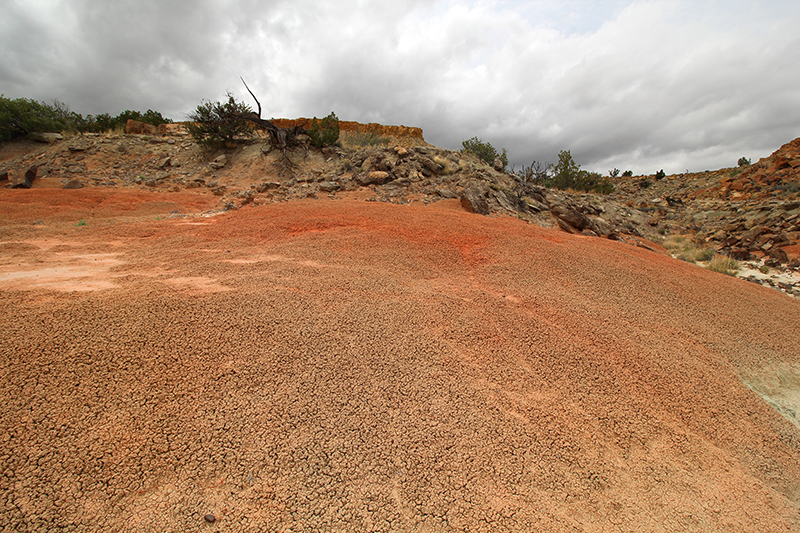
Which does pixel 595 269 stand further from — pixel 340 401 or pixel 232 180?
pixel 232 180

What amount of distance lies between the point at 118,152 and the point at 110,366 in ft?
64.7

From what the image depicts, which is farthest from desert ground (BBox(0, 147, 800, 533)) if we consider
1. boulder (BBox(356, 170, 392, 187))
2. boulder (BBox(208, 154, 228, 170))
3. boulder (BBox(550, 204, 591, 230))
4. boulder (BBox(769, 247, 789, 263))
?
boulder (BBox(208, 154, 228, 170))

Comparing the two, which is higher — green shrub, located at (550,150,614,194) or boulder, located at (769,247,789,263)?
green shrub, located at (550,150,614,194)

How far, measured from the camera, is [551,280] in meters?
4.46

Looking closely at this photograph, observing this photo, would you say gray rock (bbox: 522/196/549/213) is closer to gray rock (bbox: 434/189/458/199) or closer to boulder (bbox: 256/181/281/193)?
gray rock (bbox: 434/189/458/199)

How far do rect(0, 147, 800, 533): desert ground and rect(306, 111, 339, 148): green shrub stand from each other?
14534mm

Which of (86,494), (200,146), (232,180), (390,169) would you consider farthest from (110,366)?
(200,146)

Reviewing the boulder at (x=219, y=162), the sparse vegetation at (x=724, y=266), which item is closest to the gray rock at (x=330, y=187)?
the boulder at (x=219, y=162)

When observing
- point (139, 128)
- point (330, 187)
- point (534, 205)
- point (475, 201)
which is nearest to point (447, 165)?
point (534, 205)

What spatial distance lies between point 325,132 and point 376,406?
17545 millimetres

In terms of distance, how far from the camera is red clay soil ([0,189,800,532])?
156cm

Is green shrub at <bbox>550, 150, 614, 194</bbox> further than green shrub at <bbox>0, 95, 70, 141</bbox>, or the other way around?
green shrub at <bbox>550, 150, 614, 194</bbox>

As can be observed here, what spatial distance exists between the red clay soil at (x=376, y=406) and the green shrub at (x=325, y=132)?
47.9 ft

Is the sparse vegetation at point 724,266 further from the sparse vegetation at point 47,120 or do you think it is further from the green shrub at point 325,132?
the sparse vegetation at point 47,120
